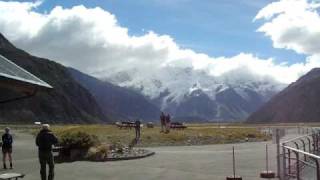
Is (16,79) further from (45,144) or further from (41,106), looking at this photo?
(41,106)

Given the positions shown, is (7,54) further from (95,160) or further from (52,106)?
(95,160)

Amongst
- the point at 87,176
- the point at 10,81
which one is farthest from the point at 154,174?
the point at 10,81

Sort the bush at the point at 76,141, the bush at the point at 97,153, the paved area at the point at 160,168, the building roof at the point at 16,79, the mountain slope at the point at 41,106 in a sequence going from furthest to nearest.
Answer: the mountain slope at the point at 41,106, the bush at the point at 76,141, the bush at the point at 97,153, the paved area at the point at 160,168, the building roof at the point at 16,79

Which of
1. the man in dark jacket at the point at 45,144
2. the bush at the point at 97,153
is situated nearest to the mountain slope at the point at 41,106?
the bush at the point at 97,153

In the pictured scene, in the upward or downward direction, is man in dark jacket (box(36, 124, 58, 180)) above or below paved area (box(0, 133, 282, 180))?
above

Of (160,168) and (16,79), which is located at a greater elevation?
(16,79)

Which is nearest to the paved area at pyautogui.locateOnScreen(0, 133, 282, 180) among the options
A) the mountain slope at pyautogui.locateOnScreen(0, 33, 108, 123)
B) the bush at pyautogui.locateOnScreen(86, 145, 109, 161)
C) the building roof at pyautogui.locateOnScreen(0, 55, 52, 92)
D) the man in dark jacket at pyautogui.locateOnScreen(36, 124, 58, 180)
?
the bush at pyautogui.locateOnScreen(86, 145, 109, 161)

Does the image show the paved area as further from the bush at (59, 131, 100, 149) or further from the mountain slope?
the mountain slope

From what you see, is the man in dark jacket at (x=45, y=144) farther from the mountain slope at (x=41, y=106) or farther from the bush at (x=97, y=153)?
the mountain slope at (x=41, y=106)

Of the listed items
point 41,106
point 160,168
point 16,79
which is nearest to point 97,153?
point 160,168

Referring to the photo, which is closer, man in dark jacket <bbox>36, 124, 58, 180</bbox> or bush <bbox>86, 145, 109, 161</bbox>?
man in dark jacket <bbox>36, 124, 58, 180</bbox>

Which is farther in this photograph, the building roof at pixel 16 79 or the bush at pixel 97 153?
the bush at pixel 97 153

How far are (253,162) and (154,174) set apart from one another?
290 inches

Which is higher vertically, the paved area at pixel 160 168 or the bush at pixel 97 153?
the bush at pixel 97 153
